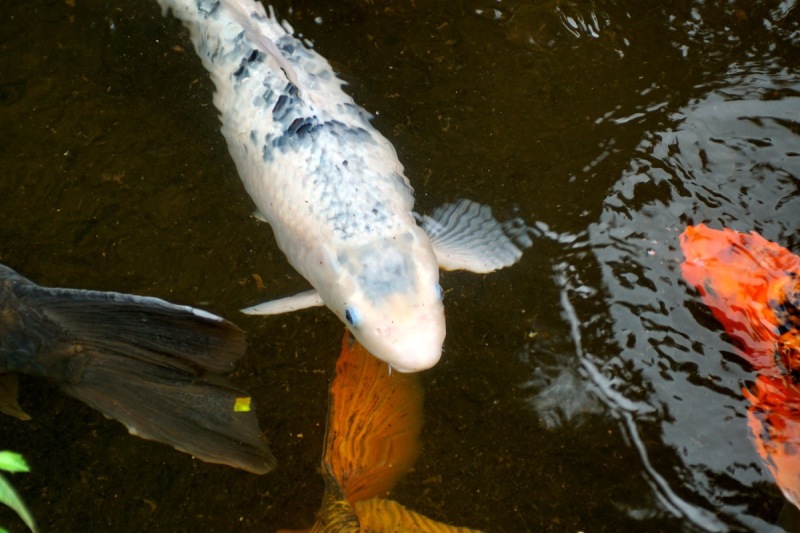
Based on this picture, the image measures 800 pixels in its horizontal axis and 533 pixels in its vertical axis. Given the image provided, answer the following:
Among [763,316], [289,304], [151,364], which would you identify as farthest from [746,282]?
[151,364]

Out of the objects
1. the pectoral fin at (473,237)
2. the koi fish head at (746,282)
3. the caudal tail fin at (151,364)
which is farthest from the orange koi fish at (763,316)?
the caudal tail fin at (151,364)

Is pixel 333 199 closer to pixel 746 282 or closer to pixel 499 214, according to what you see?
pixel 499 214

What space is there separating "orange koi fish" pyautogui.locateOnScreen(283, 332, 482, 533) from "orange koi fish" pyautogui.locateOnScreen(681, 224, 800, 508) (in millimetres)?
1249

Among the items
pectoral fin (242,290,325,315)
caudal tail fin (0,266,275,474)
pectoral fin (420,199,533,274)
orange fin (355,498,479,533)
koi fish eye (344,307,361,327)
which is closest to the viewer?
caudal tail fin (0,266,275,474)

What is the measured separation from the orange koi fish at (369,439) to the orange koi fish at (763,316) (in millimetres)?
1249

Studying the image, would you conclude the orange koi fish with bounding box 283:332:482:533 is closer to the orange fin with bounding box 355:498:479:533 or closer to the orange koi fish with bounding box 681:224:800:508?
the orange fin with bounding box 355:498:479:533

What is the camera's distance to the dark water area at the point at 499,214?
9.45 feet

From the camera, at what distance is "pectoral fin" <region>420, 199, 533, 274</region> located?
3.14m

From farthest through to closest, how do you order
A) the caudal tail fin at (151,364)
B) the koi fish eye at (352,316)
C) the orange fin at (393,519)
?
1. the orange fin at (393,519)
2. the koi fish eye at (352,316)
3. the caudal tail fin at (151,364)

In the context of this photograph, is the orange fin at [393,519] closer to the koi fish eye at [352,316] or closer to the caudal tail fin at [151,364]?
the caudal tail fin at [151,364]

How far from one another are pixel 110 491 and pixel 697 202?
9.66 ft

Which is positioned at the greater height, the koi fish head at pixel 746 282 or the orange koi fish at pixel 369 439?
the koi fish head at pixel 746 282

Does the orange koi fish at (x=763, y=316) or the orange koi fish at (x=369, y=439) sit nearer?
the orange koi fish at (x=763, y=316)

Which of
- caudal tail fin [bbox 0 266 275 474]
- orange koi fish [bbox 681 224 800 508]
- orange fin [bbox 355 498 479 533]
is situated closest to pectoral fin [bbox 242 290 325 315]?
caudal tail fin [bbox 0 266 275 474]
